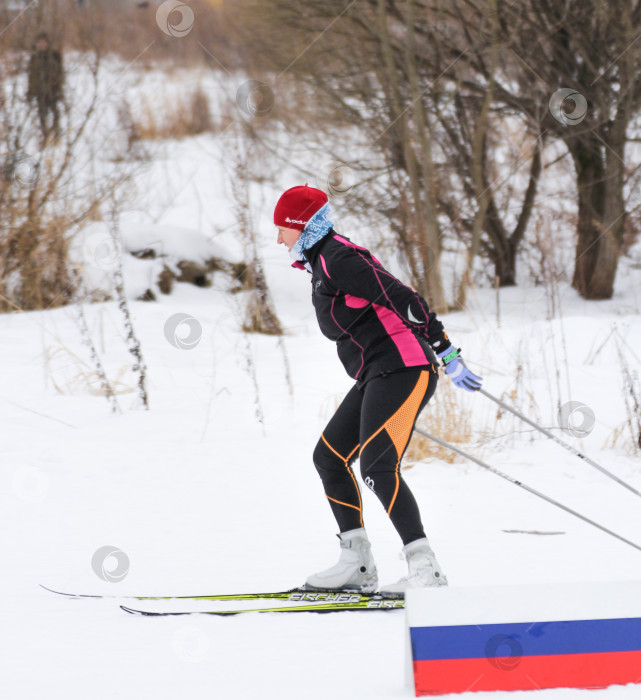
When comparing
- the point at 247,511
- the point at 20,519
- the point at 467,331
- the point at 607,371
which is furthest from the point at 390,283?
the point at 467,331

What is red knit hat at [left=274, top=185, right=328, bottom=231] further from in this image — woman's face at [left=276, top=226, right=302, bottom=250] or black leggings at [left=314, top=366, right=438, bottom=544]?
black leggings at [left=314, top=366, right=438, bottom=544]

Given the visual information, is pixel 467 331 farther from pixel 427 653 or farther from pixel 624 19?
pixel 427 653

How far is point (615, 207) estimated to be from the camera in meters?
9.15

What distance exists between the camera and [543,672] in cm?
195

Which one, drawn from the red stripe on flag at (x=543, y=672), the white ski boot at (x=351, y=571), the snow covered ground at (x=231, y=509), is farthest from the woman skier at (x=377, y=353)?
the red stripe on flag at (x=543, y=672)

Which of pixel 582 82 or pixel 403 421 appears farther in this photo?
pixel 582 82

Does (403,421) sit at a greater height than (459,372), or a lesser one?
lesser

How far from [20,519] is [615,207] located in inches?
293

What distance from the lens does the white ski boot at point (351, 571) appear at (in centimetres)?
282

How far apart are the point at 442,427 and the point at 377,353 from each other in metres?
2.35

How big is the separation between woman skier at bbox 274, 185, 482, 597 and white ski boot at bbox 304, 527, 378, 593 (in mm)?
A: 118

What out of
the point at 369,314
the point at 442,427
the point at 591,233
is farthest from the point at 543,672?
the point at 591,233

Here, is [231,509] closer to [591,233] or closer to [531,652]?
[531,652]

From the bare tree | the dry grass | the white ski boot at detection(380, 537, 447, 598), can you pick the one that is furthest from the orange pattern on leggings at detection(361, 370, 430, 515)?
the bare tree
